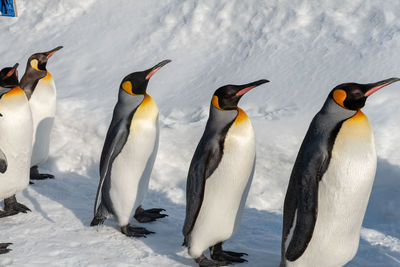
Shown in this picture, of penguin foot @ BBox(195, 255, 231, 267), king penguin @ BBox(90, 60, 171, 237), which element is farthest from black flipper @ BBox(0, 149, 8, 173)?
penguin foot @ BBox(195, 255, 231, 267)

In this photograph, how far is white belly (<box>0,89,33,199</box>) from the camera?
11.1ft

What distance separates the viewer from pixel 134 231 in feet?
10.8

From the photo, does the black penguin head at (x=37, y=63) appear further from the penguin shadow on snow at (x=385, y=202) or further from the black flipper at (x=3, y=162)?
the penguin shadow on snow at (x=385, y=202)

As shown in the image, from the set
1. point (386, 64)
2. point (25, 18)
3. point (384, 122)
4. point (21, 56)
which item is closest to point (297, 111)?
point (384, 122)

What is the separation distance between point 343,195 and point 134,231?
56.2 inches

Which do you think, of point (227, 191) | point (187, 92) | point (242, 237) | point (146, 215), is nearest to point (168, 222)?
point (146, 215)

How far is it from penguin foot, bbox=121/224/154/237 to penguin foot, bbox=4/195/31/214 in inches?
31.1

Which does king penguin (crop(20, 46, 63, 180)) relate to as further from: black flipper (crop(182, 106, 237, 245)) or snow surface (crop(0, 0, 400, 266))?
black flipper (crop(182, 106, 237, 245))

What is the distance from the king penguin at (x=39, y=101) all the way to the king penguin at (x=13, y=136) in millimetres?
785

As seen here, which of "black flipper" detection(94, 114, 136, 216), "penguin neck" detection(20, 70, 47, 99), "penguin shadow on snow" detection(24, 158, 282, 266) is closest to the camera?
"penguin shadow on snow" detection(24, 158, 282, 266)

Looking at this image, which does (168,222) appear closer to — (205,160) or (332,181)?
(205,160)

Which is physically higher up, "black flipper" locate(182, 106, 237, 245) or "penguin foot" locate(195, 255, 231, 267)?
"black flipper" locate(182, 106, 237, 245)

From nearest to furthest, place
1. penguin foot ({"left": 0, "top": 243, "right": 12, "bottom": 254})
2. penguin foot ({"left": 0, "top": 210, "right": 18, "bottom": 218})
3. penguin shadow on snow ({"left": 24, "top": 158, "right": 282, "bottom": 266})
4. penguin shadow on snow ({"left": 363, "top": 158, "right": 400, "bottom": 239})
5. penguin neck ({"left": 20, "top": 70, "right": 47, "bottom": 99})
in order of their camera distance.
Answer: penguin foot ({"left": 0, "top": 243, "right": 12, "bottom": 254})
penguin shadow on snow ({"left": 24, "top": 158, "right": 282, "bottom": 266})
penguin foot ({"left": 0, "top": 210, "right": 18, "bottom": 218})
penguin shadow on snow ({"left": 363, "top": 158, "right": 400, "bottom": 239})
penguin neck ({"left": 20, "top": 70, "right": 47, "bottom": 99})

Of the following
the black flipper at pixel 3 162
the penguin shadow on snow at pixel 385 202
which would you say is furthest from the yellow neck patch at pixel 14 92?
the penguin shadow on snow at pixel 385 202
